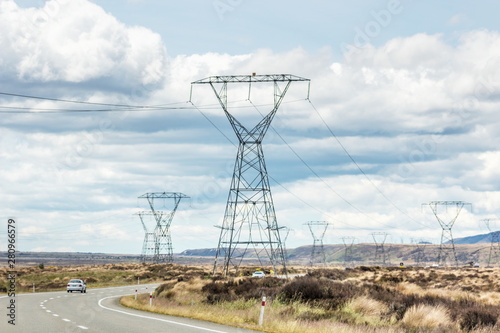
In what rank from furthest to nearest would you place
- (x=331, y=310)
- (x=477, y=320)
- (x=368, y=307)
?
(x=331, y=310)
(x=368, y=307)
(x=477, y=320)

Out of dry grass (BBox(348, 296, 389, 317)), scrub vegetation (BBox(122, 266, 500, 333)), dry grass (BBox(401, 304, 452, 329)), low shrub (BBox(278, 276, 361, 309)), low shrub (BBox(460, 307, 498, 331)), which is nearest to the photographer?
scrub vegetation (BBox(122, 266, 500, 333))

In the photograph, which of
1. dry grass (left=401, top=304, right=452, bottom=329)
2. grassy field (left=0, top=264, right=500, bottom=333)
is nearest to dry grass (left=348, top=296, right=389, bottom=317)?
grassy field (left=0, top=264, right=500, bottom=333)

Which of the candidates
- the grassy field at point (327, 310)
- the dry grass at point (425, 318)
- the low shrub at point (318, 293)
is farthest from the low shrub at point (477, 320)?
the low shrub at point (318, 293)

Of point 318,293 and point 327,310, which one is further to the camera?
point 318,293

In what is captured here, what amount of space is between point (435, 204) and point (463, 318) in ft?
281

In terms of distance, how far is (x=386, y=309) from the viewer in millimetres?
26422

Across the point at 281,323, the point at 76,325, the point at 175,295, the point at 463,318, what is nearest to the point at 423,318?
the point at 463,318

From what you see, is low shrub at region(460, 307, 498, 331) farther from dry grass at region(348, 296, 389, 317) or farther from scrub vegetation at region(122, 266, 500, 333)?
dry grass at region(348, 296, 389, 317)

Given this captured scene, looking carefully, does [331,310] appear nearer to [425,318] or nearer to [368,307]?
[368,307]

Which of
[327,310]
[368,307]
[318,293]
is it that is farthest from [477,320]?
[318,293]

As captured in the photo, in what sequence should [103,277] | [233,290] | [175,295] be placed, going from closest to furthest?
[233,290] → [175,295] → [103,277]

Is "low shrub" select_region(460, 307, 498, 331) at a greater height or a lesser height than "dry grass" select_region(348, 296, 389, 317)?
lesser

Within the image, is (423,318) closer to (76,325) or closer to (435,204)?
(76,325)

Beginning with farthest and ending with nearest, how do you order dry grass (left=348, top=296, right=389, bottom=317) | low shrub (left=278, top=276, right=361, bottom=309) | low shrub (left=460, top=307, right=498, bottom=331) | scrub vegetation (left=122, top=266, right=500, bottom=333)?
low shrub (left=278, top=276, right=361, bottom=309)
dry grass (left=348, top=296, right=389, bottom=317)
low shrub (left=460, top=307, right=498, bottom=331)
scrub vegetation (left=122, top=266, right=500, bottom=333)
